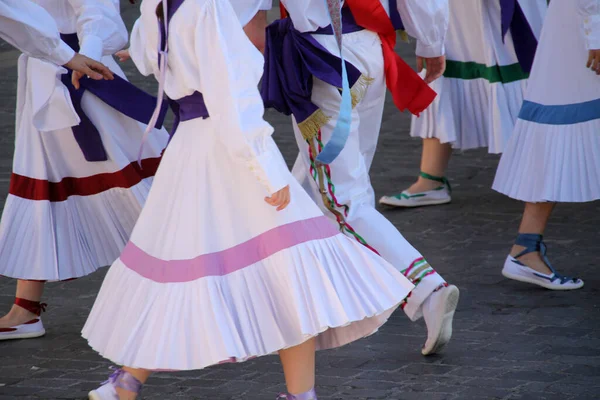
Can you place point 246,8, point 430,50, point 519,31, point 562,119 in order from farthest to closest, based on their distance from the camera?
point 519,31, point 562,119, point 430,50, point 246,8

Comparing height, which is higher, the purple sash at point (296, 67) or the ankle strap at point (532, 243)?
the purple sash at point (296, 67)

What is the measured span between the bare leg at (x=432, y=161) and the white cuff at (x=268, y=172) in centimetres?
355

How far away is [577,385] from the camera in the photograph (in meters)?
4.25

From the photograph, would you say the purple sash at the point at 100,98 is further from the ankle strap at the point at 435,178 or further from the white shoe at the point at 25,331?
the ankle strap at the point at 435,178

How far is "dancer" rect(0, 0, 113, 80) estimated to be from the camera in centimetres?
447

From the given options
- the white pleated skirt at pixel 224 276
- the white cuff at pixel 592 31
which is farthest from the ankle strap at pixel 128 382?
the white cuff at pixel 592 31

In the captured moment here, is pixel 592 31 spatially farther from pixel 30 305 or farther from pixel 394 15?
pixel 30 305

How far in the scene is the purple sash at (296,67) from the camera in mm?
4410

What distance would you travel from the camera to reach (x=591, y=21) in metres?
4.97

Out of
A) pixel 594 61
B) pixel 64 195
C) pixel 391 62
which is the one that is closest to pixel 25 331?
pixel 64 195

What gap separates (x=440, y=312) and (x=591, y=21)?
151 cm

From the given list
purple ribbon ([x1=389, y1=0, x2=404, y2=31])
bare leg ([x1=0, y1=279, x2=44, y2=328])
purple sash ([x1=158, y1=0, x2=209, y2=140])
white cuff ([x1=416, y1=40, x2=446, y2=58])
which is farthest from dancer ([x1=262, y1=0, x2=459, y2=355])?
bare leg ([x1=0, y1=279, x2=44, y2=328])

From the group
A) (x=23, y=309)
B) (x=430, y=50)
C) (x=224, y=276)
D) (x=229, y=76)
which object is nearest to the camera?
(x=229, y=76)

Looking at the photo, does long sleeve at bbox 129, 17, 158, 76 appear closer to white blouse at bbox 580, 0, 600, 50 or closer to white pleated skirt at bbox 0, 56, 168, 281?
white pleated skirt at bbox 0, 56, 168, 281
